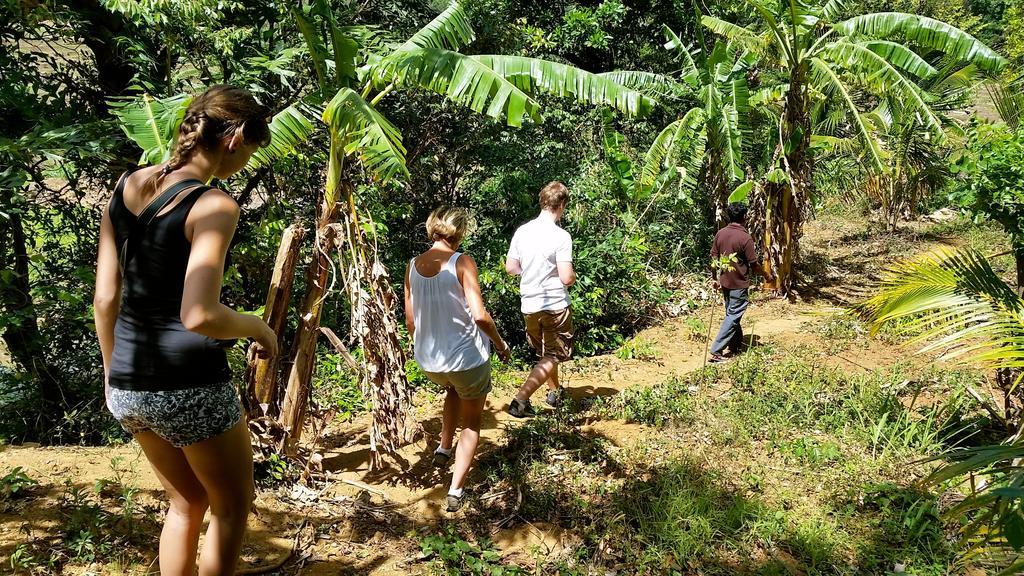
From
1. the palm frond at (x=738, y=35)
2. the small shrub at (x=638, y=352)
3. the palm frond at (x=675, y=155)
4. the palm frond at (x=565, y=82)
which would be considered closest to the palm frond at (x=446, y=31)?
the palm frond at (x=565, y=82)

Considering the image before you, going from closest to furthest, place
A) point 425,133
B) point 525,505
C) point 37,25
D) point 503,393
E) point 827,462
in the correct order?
point 525,505, point 827,462, point 37,25, point 503,393, point 425,133

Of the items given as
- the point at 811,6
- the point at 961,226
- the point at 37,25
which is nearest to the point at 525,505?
the point at 37,25

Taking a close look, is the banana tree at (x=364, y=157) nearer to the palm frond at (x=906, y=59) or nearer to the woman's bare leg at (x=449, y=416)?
the woman's bare leg at (x=449, y=416)

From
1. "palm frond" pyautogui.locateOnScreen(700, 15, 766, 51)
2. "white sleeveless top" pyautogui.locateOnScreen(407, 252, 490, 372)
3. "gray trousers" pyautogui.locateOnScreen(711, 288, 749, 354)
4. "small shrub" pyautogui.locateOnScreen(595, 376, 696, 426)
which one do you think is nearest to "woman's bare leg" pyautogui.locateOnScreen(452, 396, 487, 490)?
"white sleeveless top" pyautogui.locateOnScreen(407, 252, 490, 372)

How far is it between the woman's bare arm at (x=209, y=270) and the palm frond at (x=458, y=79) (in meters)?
2.11

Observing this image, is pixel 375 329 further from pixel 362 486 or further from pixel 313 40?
pixel 313 40

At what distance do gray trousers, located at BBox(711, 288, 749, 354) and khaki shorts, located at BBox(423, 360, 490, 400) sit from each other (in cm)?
393

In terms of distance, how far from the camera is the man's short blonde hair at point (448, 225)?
3943 millimetres

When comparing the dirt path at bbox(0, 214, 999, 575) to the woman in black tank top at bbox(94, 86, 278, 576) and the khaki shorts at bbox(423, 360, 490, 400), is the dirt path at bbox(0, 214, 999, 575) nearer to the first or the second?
the khaki shorts at bbox(423, 360, 490, 400)

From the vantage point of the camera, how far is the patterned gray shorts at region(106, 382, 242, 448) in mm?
2176

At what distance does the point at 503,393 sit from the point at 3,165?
449 cm

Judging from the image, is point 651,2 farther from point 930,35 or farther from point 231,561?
point 231,561

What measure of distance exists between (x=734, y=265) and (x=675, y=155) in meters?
2.86

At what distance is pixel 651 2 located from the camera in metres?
12.6
